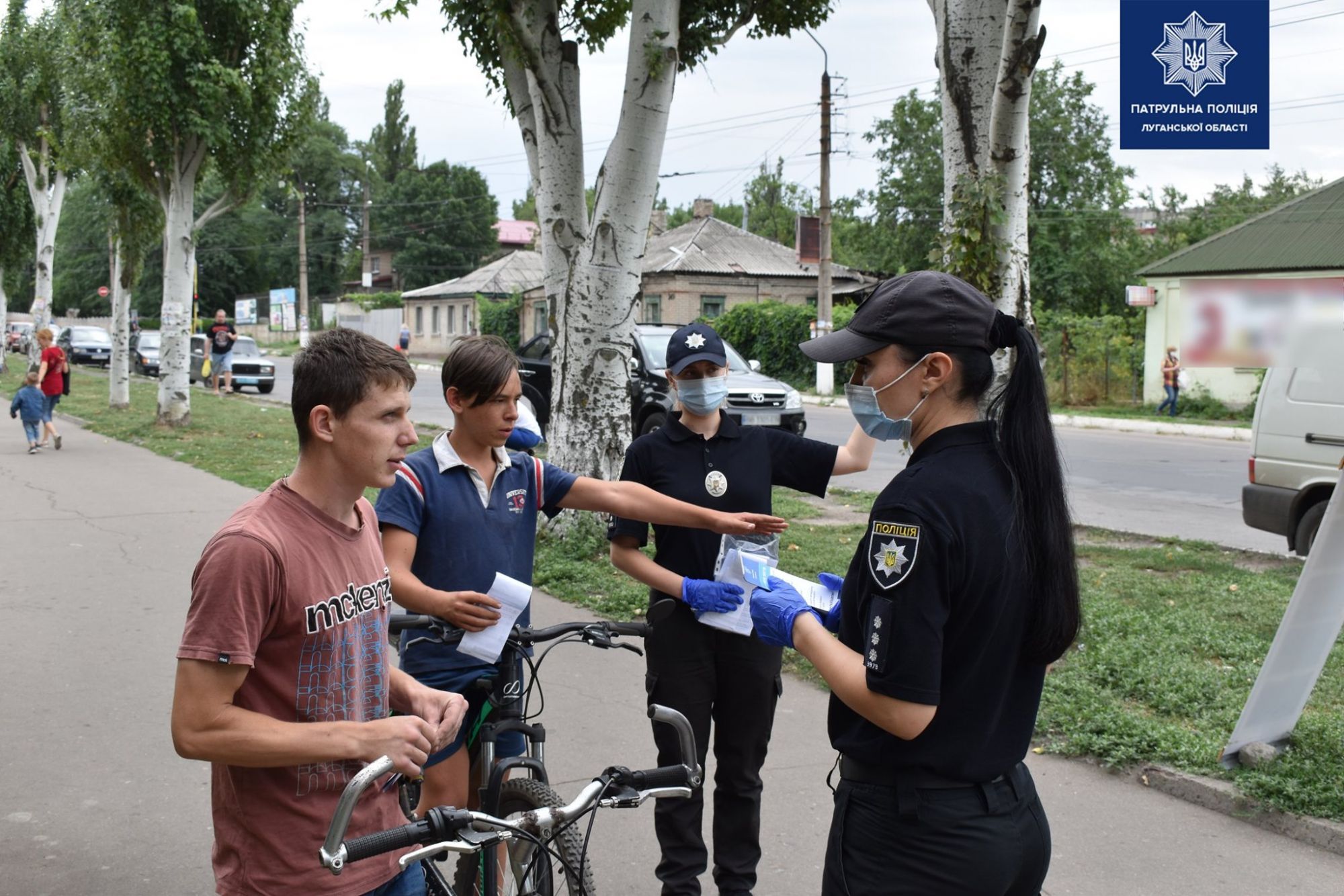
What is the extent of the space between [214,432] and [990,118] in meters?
17.8

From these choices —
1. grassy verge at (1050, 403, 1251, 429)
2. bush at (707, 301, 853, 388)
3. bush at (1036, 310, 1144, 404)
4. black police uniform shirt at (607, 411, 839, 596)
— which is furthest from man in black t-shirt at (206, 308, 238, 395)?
black police uniform shirt at (607, 411, 839, 596)

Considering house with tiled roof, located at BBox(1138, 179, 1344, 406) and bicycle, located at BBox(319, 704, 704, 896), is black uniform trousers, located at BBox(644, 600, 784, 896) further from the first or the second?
house with tiled roof, located at BBox(1138, 179, 1344, 406)

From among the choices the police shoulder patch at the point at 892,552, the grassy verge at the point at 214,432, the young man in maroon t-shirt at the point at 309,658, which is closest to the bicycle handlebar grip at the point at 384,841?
the young man in maroon t-shirt at the point at 309,658

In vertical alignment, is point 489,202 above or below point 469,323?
above

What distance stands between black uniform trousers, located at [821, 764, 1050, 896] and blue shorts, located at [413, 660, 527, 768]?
1.44 metres

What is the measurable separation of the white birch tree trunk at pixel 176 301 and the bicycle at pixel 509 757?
20.1m

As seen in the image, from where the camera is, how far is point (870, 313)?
7.79 ft

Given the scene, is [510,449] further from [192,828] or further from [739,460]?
[192,828]

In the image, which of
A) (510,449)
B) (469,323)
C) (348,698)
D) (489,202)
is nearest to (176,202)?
(510,449)

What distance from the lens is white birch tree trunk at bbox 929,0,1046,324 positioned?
7.11 metres

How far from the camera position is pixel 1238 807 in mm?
5070

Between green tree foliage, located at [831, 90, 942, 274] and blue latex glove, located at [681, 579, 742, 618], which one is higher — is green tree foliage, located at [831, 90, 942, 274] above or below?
above

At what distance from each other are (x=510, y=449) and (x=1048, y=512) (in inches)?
90.8

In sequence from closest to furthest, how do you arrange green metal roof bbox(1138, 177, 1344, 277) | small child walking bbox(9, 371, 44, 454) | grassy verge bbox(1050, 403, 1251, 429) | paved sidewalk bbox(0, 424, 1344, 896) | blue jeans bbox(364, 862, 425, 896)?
blue jeans bbox(364, 862, 425, 896)
paved sidewalk bbox(0, 424, 1344, 896)
green metal roof bbox(1138, 177, 1344, 277)
small child walking bbox(9, 371, 44, 454)
grassy verge bbox(1050, 403, 1251, 429)
